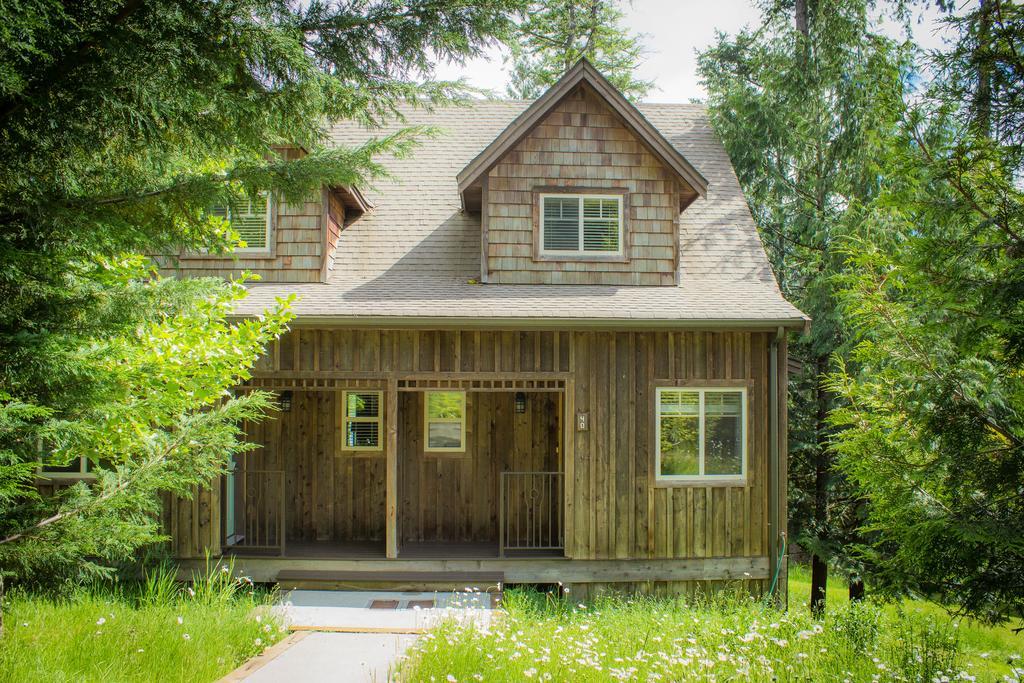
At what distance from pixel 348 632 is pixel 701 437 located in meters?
4.92

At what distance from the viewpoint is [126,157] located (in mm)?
3988

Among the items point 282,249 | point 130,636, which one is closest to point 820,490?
point 282,249

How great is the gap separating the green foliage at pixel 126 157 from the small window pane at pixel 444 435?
229 inches

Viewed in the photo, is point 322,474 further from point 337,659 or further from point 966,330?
point 966,330

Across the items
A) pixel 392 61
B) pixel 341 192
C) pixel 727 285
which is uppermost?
pixel 341 192

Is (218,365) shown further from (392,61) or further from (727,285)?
(727,285)

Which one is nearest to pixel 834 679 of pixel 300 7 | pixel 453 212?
pixel 300 7

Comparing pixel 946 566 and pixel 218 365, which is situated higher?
pixel 218 365

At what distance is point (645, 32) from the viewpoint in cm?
2019

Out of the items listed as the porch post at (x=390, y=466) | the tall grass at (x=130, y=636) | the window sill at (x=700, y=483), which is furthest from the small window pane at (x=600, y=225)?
the tall grass at (x=130, y=636)

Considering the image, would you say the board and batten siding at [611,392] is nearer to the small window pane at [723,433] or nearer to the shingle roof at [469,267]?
the small window pane at [723,433]

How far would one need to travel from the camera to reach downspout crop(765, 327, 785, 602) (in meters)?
8.83

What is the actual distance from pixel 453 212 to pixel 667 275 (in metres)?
3.48

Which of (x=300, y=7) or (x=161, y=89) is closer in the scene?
(x=161, y=89)
